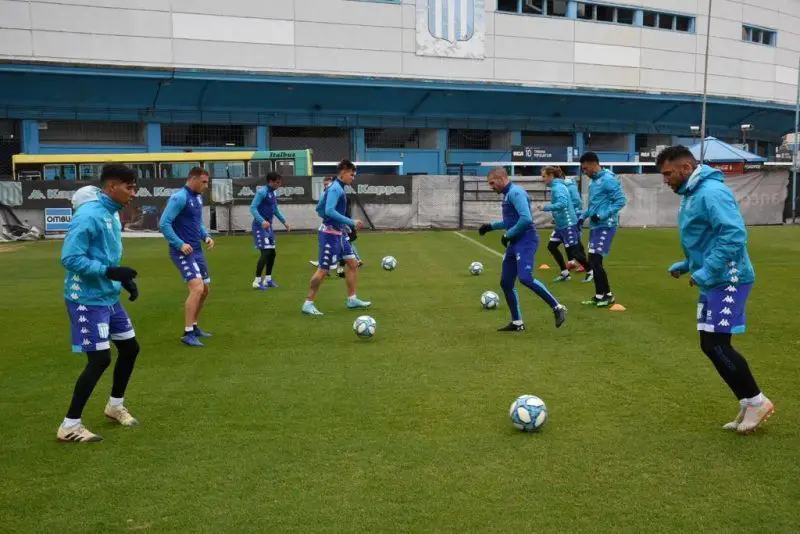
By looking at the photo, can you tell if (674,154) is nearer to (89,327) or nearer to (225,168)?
(89,327)

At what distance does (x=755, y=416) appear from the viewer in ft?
17.4

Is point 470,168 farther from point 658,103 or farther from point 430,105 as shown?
point 658,103

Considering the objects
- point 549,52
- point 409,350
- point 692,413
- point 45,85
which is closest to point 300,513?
point 692,413

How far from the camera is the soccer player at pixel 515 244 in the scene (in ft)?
30.2

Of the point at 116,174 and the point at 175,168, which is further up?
the point at 175,168

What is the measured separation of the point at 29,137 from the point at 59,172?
19.8 feet

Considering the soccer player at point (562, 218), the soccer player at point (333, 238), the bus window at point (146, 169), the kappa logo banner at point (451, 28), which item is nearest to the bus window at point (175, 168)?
the bus window at point (146, 169)

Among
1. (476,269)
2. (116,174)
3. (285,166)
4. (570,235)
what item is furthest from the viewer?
(285,166)

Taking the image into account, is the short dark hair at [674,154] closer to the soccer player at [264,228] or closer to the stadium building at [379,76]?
the soccer player at [264,228]

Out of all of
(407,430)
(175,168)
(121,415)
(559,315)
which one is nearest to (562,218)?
(559,315)

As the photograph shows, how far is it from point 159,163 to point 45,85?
9578 mm

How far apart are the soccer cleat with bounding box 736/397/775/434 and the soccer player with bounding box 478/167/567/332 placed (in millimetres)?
4096

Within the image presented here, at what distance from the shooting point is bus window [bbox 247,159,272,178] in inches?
1223

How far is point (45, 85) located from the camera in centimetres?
3600
